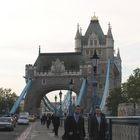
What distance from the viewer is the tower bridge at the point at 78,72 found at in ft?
495

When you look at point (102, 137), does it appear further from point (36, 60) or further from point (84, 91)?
point (36, 60)

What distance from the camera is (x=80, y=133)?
18156 millimetres

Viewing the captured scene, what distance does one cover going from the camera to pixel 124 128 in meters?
16.3

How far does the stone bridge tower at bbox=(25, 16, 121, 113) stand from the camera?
498 ft

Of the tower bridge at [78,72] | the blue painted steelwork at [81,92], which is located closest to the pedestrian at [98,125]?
the tower bridge at [78,72]

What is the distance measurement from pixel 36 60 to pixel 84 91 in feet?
76.2

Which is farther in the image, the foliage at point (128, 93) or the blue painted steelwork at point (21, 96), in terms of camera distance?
the blue painted steelwork at point (21, 96)

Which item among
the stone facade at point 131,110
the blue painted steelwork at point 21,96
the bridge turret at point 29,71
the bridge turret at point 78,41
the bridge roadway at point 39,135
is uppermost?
the bridge turret at point 78,41

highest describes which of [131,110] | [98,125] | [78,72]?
[78,72]

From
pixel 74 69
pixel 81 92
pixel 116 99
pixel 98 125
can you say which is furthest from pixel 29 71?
pixel 98 125

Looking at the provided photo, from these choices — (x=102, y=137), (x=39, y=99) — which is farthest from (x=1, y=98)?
(x=102, y=137)

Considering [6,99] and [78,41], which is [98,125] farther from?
[78,41]

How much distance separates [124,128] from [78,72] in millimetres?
137349

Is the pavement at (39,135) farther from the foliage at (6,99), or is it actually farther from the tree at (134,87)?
the foliage at (6,99)
